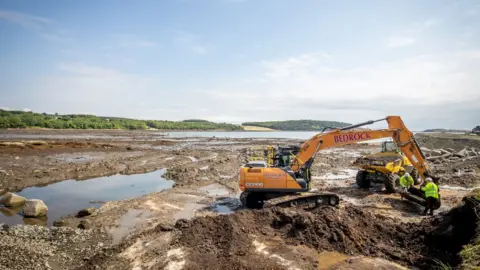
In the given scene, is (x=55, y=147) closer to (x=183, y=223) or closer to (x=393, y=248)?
(x=183, y=223)

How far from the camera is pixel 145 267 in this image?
781 cm

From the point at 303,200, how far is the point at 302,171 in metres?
1.33

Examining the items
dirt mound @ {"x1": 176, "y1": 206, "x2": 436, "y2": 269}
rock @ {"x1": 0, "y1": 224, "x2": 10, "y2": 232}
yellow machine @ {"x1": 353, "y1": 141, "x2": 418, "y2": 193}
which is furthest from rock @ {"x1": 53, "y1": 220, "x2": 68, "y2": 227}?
yellow machine @ {"x1": 353, "y1": 141, "x2": 418, "y2": 193}

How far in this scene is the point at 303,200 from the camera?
40.5 feet

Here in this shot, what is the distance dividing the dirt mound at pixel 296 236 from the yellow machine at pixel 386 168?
6.90 meters

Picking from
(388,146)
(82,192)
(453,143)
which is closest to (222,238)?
(82,192)

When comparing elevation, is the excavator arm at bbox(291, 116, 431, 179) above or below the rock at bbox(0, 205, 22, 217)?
above

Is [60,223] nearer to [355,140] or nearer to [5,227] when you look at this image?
[5,227]

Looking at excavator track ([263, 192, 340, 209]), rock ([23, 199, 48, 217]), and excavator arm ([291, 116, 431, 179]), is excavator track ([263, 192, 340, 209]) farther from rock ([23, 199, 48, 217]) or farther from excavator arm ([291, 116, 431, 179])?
rock ([23, 199, 48, 217])

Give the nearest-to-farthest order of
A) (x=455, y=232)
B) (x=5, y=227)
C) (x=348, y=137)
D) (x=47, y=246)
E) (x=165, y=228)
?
(x=455, y=232), (x=47, y=246), (x=165, y=228), (x=5, y=227), (x=348, y=137)

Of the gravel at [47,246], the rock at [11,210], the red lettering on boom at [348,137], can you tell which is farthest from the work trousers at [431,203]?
the rock at [11,210]

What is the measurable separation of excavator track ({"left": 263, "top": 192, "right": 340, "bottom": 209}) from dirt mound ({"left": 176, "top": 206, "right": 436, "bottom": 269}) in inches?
76.1

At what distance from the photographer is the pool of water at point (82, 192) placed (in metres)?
12.7

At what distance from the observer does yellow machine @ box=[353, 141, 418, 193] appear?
15914 millimetres
